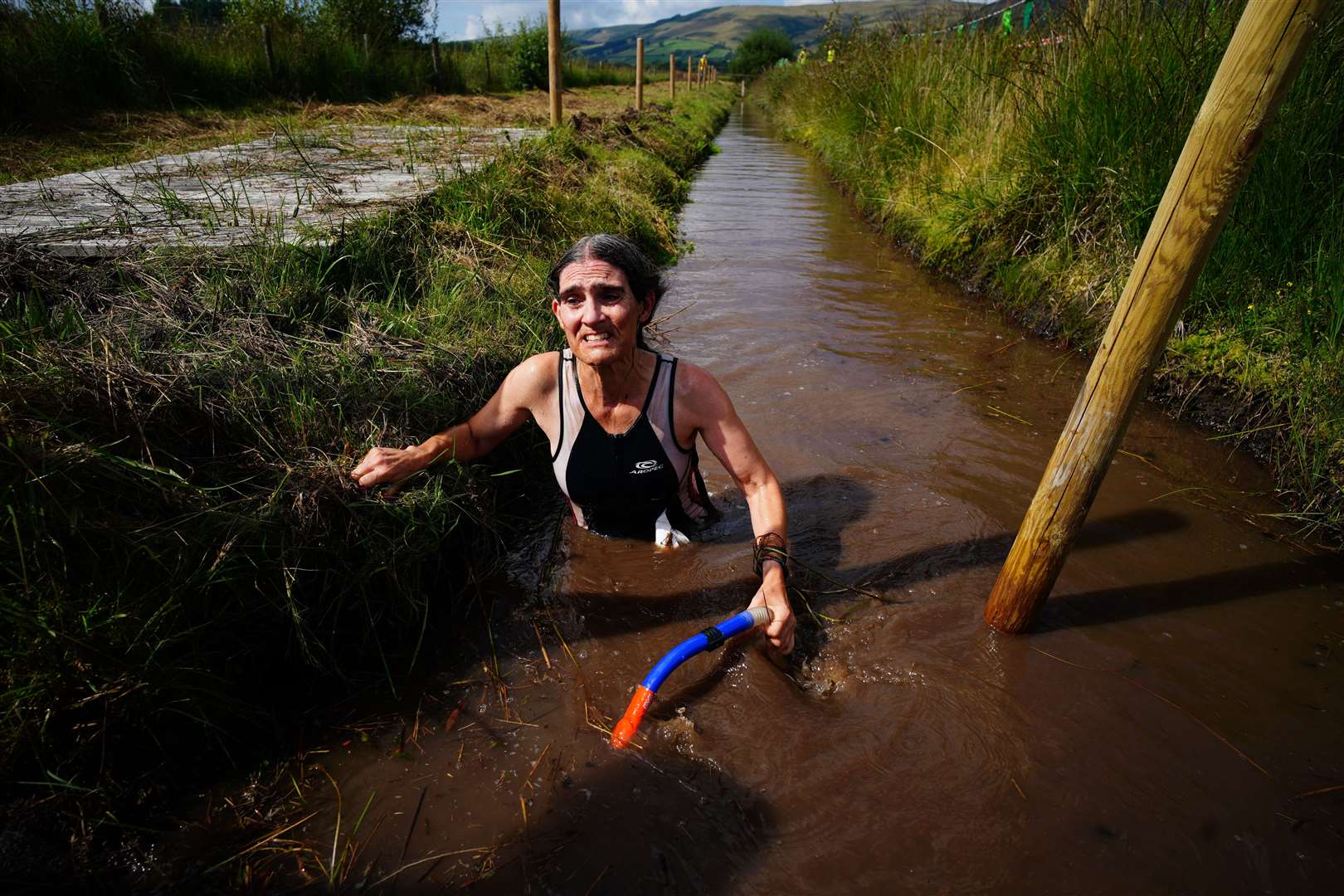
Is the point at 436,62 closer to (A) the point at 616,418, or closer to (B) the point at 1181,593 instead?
(A) the point at 616,418

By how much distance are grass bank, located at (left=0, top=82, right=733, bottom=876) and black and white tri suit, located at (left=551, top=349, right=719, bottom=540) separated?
37 cm

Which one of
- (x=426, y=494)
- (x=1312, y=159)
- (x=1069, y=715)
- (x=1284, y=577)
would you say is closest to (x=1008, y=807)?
(x=1069, y=715)

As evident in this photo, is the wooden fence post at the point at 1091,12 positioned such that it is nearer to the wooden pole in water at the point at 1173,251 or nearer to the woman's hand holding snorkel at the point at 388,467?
the wooden pole in water at the point at 1173,251

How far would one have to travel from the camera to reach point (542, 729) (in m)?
2.29

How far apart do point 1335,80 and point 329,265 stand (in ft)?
17.6

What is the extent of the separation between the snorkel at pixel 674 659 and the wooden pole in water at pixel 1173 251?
3.12 feet

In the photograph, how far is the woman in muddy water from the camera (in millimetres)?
2547

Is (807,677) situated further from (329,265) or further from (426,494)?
(329,265)

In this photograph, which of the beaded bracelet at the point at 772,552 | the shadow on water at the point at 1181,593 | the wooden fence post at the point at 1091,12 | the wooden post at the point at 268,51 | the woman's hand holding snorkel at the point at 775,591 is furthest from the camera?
the wooden post at the point at 268,51

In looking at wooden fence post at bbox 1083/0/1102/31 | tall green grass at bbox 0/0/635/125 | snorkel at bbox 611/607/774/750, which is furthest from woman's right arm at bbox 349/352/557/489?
tall green grass at bbox 0/0/635/125

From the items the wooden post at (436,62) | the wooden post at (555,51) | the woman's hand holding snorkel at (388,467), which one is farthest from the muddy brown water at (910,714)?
the wooden post at (436,62)

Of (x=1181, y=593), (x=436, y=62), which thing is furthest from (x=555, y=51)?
(x=436, y=62)

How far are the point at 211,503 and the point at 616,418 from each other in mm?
1336

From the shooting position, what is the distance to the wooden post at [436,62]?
1645 centimetres
